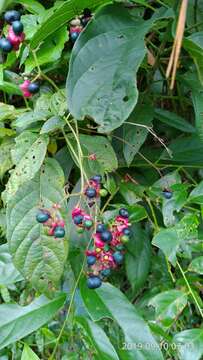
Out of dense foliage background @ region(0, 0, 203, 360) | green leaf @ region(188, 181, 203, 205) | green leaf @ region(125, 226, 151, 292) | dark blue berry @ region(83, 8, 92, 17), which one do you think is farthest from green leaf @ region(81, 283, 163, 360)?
dark blue berry @ region(83, 8, 92, 17)

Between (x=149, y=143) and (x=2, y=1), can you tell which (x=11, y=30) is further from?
Answer: (x=149, y=143)

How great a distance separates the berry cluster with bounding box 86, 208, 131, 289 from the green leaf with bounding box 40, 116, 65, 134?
18 centimetres

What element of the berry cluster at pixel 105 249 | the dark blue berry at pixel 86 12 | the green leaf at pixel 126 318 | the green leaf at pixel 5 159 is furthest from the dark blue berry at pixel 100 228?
the dark blue berry at pixel 86 12

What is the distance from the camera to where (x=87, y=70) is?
0.81 metres

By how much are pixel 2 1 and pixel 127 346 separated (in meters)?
0.59

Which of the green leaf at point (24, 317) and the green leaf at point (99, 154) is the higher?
the green leaf at point (99, 154)

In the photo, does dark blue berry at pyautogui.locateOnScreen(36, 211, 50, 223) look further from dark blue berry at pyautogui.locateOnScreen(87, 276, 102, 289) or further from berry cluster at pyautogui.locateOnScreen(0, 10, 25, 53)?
berry cluster at pyautogui.locateOnScreen(0, 10, 25, 53)

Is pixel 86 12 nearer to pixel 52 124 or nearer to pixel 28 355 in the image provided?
pixel 52 124

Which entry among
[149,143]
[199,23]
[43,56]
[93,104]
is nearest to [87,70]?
[93,104]

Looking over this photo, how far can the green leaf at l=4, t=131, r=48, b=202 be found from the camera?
87 centimetres

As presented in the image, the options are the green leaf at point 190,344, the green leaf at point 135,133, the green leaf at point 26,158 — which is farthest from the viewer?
the green leaf at point 135,133

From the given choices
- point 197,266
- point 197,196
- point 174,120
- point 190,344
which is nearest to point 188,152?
point 174,120

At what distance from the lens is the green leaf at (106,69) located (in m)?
0.78

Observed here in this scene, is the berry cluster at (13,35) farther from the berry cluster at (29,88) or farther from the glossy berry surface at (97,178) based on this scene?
the glossy berry surface at (97,178)
